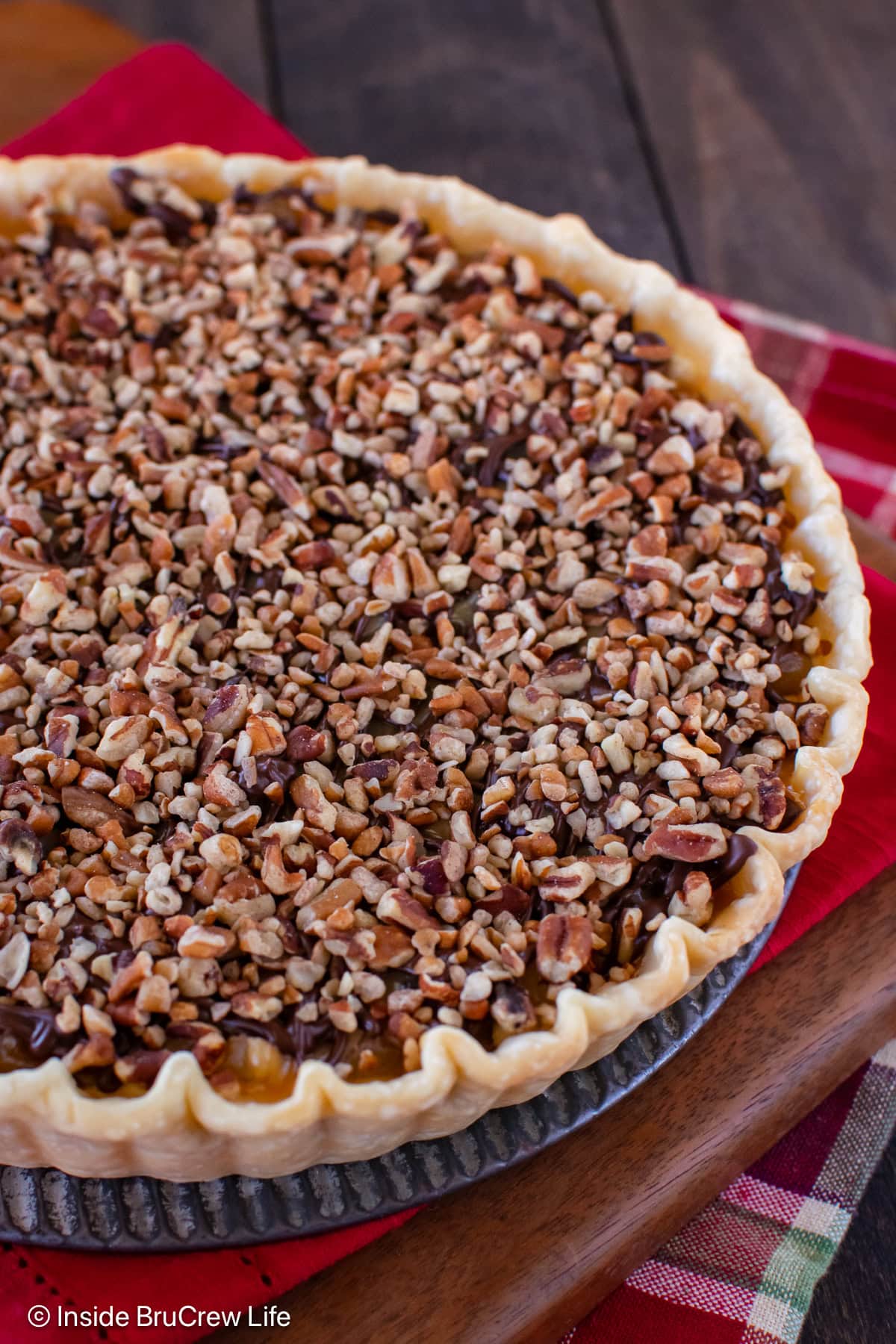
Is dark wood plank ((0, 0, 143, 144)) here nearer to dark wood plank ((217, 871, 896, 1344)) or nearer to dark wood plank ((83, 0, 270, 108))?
dark wood plank ((83, 0, 270, 108))

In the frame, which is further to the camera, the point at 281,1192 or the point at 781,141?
the point at 781,141

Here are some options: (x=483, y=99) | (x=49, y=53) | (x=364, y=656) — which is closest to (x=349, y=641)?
(x=364, y=656)

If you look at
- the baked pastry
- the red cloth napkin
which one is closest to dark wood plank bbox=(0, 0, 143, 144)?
the red cloth napkin

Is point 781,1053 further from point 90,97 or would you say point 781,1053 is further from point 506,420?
point 90,97

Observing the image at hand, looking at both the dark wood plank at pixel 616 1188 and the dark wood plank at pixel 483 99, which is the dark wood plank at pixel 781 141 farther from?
the dark wood plank at pixel 616 1188

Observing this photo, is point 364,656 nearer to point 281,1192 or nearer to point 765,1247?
point 281,1192

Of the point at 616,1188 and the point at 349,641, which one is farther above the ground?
the point at 349,641
